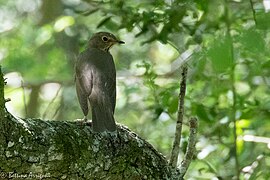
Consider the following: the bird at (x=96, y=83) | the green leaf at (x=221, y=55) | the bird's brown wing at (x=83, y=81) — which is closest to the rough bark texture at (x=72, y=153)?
the bird at (x=96, y=83)

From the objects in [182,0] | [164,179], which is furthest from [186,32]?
[164,179]

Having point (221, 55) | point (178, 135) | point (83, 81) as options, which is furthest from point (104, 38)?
point (221, 55)

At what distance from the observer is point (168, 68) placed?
7762 mm

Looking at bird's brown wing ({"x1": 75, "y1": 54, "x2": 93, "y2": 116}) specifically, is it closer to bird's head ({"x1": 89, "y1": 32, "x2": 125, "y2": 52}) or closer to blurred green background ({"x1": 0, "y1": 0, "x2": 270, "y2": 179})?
blurred green background ({"x1": 0, "y1": 0, "x2": 270, "y2": 179})

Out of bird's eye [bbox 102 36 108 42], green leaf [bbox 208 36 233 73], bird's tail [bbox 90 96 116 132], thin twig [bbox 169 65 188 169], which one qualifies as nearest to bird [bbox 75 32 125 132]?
bird's tail [bbox 90 96 116 132]

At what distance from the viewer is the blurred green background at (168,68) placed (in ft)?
14.9

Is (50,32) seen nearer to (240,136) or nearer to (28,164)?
(240,136)

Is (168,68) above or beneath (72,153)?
above

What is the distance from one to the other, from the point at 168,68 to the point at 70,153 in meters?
4.37

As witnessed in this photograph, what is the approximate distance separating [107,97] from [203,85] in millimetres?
1782

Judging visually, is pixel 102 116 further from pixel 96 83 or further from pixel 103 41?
pixel 103 41

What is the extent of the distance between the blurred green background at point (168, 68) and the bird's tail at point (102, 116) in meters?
0.47

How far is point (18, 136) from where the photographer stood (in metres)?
3.21

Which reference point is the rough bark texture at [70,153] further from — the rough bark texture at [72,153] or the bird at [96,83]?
the bird at [96,83]
